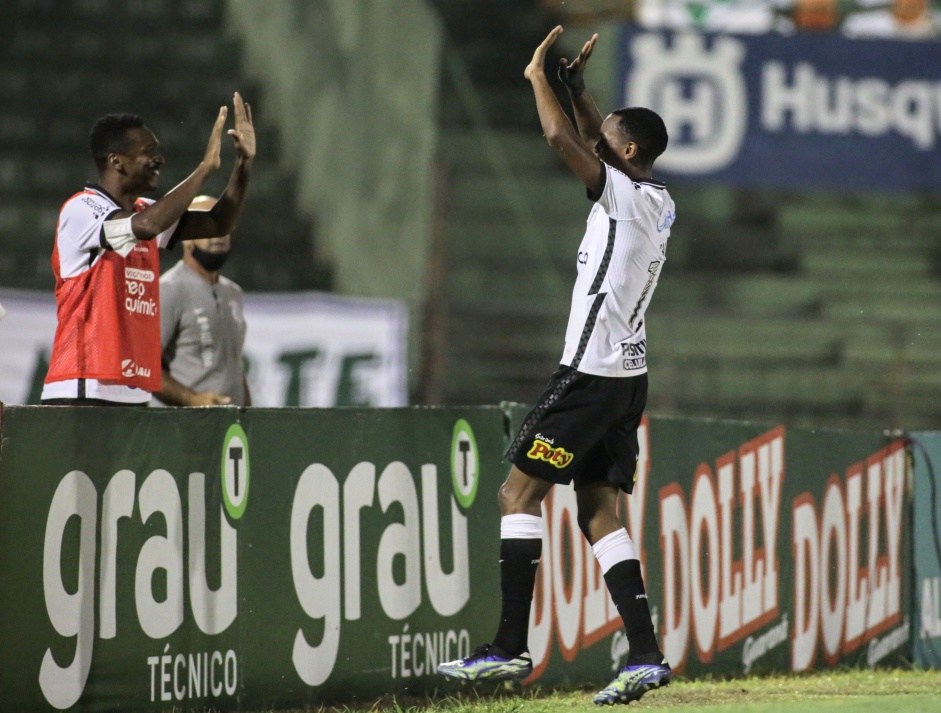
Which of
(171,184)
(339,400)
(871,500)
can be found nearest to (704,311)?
(339,400)

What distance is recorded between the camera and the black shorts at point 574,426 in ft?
20.6

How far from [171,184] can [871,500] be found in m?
8.78

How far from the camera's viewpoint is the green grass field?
248 inches

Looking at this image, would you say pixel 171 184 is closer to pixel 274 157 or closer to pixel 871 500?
pixel 274 157

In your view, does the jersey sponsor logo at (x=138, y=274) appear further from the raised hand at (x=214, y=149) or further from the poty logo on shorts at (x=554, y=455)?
the poty logo on shorts at (x=554, y=455)

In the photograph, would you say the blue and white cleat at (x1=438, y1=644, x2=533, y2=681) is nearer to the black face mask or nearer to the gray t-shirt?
the gray t-shirt

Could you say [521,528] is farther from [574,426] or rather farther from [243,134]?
[243,134]

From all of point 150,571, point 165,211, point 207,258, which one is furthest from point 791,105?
point 150,571

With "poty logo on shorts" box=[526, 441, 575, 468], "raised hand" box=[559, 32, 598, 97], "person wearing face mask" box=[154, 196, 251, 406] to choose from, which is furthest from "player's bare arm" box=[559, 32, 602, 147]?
"person wearing face mask" box=[154, 196, 251, 406]

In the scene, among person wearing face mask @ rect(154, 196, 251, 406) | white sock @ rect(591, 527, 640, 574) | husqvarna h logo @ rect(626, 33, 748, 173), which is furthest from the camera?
husqvarna h logo @ rect(626, 33, 748, 173)

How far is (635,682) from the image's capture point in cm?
614

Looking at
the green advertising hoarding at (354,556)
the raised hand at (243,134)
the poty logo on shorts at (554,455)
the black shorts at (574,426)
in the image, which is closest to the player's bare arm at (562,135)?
the black shorts at (574,426)

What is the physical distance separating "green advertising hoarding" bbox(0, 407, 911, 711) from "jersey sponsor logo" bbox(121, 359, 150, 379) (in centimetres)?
26

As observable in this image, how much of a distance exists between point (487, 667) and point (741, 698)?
1585mm
